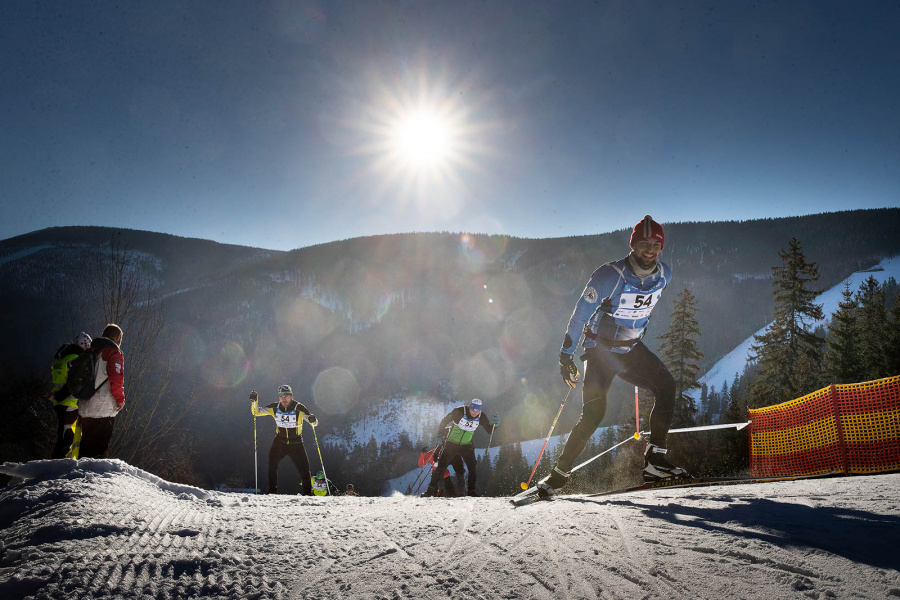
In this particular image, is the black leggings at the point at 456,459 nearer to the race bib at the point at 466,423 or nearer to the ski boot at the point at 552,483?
the race bib at the point at 466,423

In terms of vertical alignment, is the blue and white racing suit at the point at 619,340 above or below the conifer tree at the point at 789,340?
below

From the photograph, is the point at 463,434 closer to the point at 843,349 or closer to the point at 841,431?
the point at 841,431

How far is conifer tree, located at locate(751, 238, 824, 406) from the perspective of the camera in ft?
72.4

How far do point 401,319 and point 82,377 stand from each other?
173983mm

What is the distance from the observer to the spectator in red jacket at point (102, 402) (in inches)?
189

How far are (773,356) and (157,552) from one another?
28.7 m

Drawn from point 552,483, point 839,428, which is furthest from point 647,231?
point 839,428

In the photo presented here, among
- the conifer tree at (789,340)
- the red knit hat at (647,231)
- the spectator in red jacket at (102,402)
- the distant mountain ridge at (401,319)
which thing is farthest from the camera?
the distant mountain ridge at (401,319)

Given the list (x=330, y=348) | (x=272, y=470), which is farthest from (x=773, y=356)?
(x=330, y=348)

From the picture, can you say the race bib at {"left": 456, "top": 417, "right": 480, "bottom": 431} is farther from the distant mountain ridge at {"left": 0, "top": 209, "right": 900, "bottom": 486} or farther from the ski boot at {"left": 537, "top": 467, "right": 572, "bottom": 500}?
the distant mountain ridge at {"left": 0, "top": 209, "right": 900, "bottom": 486}

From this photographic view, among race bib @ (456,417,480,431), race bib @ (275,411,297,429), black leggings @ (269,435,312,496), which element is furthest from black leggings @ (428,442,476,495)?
race bib @ (275,411,297,429)

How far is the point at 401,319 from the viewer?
178 meters

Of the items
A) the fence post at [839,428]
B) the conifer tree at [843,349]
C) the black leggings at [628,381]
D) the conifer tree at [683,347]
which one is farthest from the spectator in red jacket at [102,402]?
the conifer tree at [843,349]

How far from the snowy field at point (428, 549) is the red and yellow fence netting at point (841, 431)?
479 centimetres
